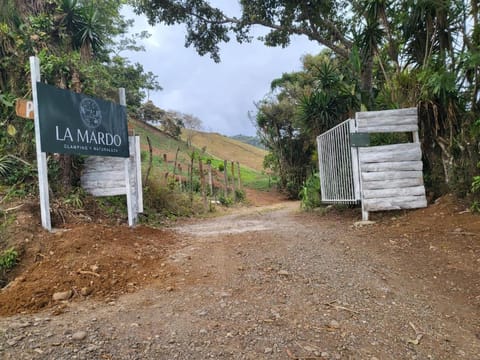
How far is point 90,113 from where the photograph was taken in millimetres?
4441

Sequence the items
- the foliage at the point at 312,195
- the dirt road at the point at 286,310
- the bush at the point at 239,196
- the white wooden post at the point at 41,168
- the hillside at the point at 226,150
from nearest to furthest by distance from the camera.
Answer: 1. the dirt road at the point at 286,310
2. the white wooden post at the point at 41,168
3. the foliage at the point at 312,195
4. the bush at the point at 239,196
5. the hillside at the point at 226,150

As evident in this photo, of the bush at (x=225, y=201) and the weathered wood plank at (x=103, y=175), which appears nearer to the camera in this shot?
the weathered wood plank at (x=103, y=175)

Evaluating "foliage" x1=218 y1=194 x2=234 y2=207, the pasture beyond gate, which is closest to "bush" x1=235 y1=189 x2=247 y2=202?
"foliage" x1=218 y1=194 x2=234 y2=207

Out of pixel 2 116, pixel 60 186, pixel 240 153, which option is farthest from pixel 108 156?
pixel 240 153

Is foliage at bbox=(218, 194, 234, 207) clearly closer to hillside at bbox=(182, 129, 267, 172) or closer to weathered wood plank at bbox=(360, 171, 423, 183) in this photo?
weathered wood plank at bbox=(360, 171, 423, 183)

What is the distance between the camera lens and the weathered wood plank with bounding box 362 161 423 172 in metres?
5.07

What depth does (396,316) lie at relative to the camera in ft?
6.94

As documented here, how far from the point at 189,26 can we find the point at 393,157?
25.6 feet

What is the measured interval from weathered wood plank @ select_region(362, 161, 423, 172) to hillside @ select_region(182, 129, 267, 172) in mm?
27248

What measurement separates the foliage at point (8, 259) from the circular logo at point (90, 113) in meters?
1.93

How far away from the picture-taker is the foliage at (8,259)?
9.62 ft

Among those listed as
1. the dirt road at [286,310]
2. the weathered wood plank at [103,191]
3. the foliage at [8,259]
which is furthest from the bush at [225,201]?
the foliage at [8,259]

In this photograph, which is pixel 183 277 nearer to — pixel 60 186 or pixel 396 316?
pixel 396 316

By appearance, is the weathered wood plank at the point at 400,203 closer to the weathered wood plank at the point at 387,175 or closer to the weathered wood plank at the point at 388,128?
the weathered wood plank at the point at 387,175
